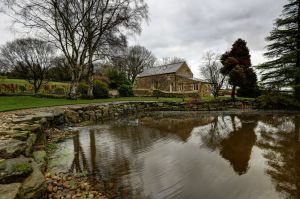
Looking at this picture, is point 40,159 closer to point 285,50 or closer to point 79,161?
point 79,161

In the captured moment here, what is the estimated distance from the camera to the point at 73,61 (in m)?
18.8

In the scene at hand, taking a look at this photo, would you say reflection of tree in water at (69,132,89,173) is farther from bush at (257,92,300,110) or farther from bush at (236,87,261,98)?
bush at (236,87,261,98)

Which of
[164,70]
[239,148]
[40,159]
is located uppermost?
[164,70]

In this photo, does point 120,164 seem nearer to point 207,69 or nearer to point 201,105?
point 201,105

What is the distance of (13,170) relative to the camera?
3.11 metres

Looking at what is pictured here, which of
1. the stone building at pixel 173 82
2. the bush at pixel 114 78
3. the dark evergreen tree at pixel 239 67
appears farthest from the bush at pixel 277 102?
the bush at pixel 114 78

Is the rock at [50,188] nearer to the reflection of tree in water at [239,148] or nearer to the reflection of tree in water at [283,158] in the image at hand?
the reflection of tree in water at [239,148]

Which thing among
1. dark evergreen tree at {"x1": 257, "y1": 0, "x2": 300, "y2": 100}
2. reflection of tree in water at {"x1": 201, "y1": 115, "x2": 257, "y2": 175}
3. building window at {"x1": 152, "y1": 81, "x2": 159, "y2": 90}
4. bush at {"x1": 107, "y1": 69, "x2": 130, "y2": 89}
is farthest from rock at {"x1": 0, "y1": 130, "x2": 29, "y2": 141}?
building window at {"x1": 152, "y1": 81, "x2": 159, "y2": 90}

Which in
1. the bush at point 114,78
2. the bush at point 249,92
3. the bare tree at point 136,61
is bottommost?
the bush at point 249,92

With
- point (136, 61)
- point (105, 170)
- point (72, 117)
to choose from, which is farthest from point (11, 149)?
point (136, 61)

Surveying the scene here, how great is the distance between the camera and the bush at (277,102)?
18.5 meters

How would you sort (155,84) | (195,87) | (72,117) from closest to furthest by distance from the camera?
(72,117) < (195,87) < (155,84)

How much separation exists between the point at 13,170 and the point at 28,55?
2504cm

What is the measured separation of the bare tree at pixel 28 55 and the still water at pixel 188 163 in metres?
19.5
